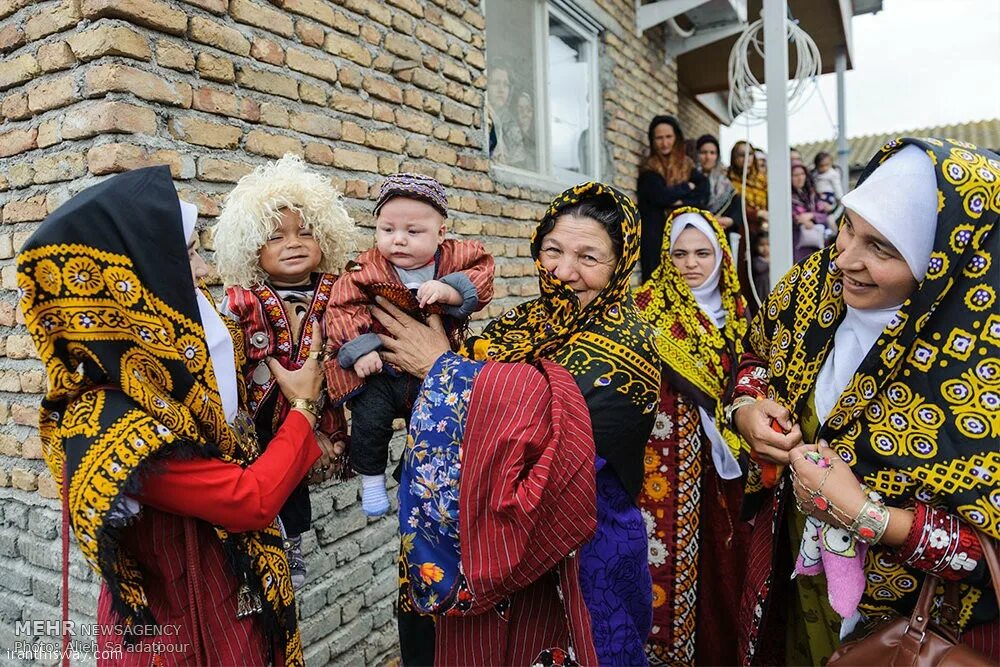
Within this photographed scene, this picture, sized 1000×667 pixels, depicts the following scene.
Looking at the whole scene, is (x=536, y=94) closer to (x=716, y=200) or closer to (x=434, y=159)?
(x=434, y=159)

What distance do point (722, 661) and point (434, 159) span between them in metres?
2.83

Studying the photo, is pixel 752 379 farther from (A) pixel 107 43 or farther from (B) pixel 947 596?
(A) pixel 107 43

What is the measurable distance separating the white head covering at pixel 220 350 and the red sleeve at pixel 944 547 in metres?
1.67

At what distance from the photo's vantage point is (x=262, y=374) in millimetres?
1897

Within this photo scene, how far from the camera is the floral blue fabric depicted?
162 cm

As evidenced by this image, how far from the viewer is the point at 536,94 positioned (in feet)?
15.9

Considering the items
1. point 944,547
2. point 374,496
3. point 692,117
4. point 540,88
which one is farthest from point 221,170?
point 692,117

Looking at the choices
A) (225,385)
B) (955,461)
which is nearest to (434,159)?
(225,385)

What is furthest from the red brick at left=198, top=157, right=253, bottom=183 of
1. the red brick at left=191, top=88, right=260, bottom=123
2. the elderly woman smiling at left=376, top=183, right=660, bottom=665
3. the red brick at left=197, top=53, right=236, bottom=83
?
the elderly woman smiling at left=376, top=183, right=660, bottom=665

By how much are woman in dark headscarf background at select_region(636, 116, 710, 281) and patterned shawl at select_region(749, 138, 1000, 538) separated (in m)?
3.94

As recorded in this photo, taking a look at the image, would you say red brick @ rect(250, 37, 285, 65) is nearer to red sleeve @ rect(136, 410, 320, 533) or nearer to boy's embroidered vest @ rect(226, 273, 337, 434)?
boy's embroidered vest @ rect(226, 273, 337, 434)

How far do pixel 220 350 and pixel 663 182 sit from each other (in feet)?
15.3

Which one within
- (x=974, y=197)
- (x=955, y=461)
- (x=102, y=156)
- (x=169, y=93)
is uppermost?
(x=169, y=93)

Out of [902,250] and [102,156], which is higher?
[102,156]
